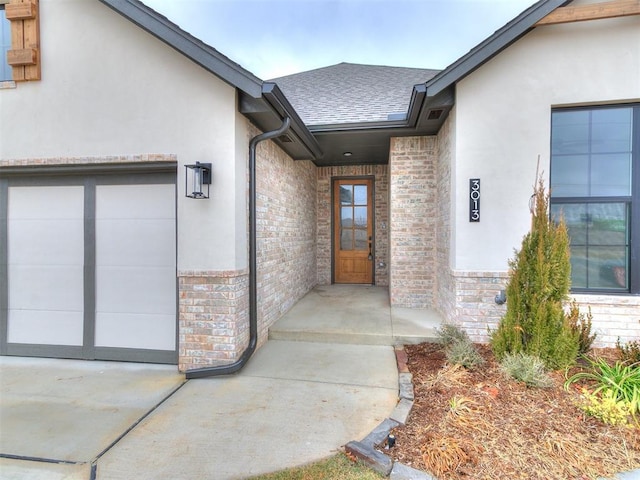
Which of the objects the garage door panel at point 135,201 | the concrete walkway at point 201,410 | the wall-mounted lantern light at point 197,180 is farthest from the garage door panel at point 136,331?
the wall-mounted lantern light at point 197,180

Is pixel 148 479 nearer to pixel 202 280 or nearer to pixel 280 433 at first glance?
pixel 280 433

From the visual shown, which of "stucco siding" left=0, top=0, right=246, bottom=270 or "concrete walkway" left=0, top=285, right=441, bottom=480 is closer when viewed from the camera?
"concrete walkway" left=0, top=285, right=441, bottom=480

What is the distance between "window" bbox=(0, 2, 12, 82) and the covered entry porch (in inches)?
189

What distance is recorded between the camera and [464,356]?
3.36 metres

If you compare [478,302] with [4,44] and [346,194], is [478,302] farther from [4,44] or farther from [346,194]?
[4,44]

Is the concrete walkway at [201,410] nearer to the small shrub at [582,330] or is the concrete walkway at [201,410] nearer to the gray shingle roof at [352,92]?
the small shrub at [582,330]

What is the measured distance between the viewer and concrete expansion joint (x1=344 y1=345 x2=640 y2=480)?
1978 mm

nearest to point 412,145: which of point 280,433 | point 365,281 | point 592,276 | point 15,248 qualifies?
point 592,276

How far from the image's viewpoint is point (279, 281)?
17.0 feet

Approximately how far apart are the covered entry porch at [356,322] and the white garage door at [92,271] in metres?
1.69

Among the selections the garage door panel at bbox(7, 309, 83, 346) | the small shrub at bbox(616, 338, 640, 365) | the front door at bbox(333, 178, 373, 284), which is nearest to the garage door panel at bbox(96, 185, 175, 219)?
the garage door panel at bbox(7, 309, 83, 346)

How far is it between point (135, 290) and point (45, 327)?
139 centimetres

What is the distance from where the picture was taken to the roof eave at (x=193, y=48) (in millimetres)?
3332

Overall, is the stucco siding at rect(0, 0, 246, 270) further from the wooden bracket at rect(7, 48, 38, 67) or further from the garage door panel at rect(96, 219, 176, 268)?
→ the garage door panel at rect(96, 219, 176, 268)
